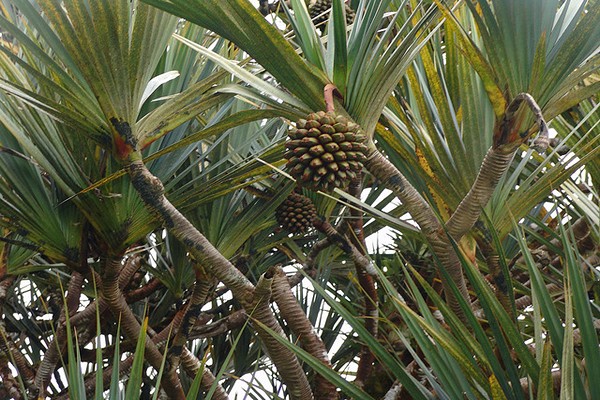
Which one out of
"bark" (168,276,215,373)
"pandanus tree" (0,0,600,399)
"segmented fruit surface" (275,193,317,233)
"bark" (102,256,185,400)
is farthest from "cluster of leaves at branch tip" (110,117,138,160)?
"segmented fruit surface" (275,193,317,233)

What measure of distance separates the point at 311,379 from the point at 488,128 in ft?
2.46

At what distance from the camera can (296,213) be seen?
4.00 ft

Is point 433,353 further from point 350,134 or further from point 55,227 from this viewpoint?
point 55,227

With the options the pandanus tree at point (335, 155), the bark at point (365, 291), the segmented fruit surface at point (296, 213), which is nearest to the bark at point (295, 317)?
the pandanus tree at point (335, 155)

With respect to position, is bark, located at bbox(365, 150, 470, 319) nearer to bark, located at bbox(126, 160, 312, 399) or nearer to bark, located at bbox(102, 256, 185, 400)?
bark, located at bbox(126, 160, 312, 399)

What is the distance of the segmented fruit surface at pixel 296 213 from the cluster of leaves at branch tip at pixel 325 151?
43 cm

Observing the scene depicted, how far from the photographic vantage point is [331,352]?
5.09ft

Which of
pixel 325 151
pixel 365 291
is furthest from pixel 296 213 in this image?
pixel 325 151

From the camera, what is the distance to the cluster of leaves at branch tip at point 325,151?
0.73 metres

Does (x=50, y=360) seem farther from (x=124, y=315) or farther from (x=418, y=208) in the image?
(x=418, y=208)

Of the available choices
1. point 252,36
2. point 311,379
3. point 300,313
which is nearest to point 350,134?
point 252,36

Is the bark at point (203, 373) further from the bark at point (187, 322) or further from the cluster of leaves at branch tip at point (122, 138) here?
the cluster of leaves at branch tip at point (122, 138)

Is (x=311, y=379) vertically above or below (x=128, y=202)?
below

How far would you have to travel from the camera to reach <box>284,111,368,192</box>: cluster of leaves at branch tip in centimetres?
73
